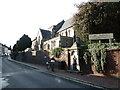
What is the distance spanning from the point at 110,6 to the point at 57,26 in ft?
114

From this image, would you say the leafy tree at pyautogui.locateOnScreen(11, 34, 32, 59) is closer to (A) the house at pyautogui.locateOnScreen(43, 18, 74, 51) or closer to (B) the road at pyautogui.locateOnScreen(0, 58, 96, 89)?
(A) the house at pyautogui.locateOnScreen(43, 18, 74, 51)

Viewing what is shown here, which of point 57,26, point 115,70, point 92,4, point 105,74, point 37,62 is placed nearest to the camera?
point 115,70

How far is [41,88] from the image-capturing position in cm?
910

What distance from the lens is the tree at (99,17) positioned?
1705 cm

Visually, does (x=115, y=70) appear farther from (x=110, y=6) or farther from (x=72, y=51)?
(x=110, y=6)

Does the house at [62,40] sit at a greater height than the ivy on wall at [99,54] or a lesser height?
greater

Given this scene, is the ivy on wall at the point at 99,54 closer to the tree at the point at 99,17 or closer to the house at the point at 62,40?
the tree at the point at 99,17

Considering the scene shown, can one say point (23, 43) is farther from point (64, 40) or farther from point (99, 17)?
point (99, 17)

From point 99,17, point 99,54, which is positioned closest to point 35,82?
point 99,54

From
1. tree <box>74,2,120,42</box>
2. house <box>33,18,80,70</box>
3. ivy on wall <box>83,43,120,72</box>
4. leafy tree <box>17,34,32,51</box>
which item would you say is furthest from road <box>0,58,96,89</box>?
leafy tree <box>17,34,32,51</box>

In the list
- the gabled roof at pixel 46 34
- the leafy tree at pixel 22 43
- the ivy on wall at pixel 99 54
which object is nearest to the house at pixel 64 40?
the gabled roof at pixel 46 34

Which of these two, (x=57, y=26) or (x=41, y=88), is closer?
(x=41, y=88)

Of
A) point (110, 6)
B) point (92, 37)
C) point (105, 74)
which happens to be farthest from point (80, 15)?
point (105, 74)

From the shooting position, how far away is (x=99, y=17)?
56.3ft
